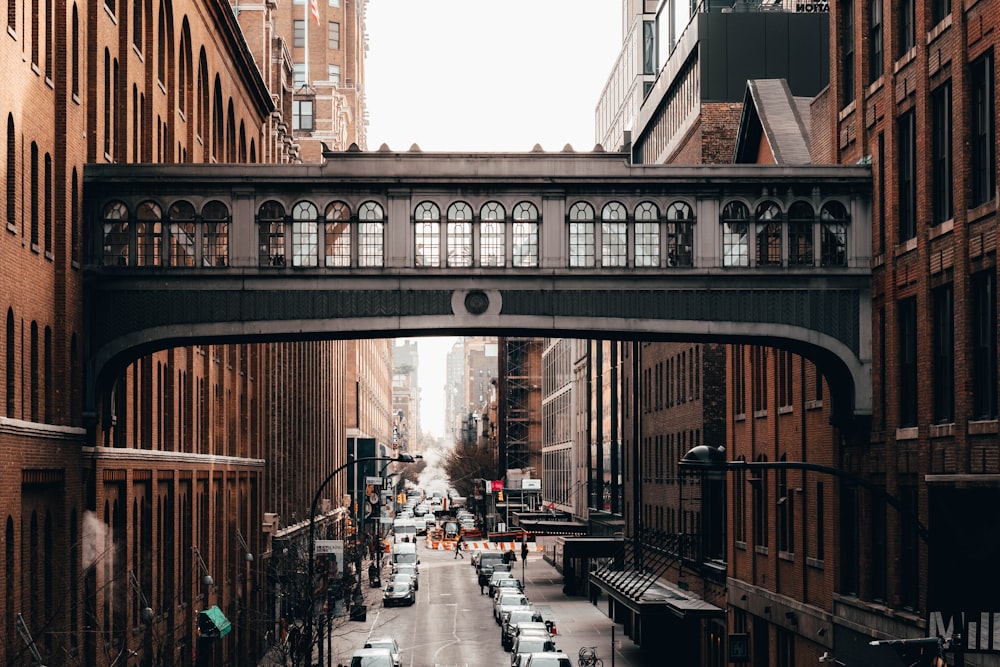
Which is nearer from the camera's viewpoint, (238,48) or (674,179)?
(674,179)

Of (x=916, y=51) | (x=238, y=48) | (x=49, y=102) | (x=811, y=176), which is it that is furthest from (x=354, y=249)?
(x=238, y=48)

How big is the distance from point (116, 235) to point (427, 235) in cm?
675

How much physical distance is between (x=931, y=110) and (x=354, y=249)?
41.4 feet

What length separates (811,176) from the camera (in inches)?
1393

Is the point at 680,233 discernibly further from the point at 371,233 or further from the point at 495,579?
the point at 495,579

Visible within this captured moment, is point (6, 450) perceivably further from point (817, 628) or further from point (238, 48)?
point (238, 48)

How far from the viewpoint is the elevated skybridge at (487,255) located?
35.1 m

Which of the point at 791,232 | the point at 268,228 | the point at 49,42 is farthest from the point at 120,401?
the point at 791,232

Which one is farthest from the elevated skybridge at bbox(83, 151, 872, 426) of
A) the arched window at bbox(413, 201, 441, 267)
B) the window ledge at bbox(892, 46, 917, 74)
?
the window ledge at bbox(892, 46, 917, 74)

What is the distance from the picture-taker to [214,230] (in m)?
36.3

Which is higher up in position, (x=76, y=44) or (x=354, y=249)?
(x=76, y=44)

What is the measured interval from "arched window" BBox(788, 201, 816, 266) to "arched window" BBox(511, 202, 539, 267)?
5.58 meters

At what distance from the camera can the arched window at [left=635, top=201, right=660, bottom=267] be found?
36.1 metres

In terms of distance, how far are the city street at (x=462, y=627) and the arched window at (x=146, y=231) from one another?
14.3m
